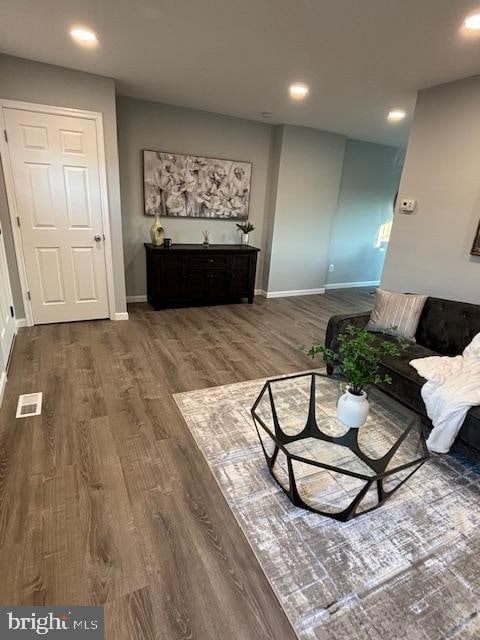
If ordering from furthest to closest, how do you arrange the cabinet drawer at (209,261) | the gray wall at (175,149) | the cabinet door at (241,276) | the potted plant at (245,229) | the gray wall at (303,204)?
the potted plant at (245,229) → the gray wall at (303,204) → the cabinet door at (241,276) → the cabinet drawer at (209,261) → the gray wall at (175,149)

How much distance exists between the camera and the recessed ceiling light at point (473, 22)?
1851 mm

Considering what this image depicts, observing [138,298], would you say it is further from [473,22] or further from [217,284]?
[473,22]

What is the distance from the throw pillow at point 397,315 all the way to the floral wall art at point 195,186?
2.81 m

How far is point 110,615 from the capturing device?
1185 mm

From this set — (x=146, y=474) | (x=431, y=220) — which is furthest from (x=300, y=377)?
(x=431, y=220)

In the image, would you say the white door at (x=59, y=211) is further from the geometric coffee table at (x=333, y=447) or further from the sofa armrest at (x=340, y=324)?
the geometric coffee table at (x=333, y=447)

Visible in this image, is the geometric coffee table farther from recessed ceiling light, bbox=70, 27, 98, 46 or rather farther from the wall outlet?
recessed ceiling light, bbox=70, 27, 98, 46

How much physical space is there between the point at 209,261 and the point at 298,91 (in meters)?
2.12

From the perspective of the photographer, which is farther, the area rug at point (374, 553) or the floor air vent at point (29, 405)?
the floor air vent at point (29, 405)

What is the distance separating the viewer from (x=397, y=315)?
109 inches

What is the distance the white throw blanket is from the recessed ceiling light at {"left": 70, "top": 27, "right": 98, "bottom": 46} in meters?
3.22

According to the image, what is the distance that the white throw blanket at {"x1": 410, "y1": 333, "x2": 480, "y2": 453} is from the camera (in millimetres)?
1901

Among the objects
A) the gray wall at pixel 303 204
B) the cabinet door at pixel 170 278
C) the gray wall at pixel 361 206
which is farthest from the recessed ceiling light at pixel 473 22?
the gray wall at pixel 361 206

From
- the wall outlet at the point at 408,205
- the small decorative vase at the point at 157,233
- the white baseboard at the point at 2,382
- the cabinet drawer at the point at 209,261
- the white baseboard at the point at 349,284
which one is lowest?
the white baseboard at the point at 2,382
